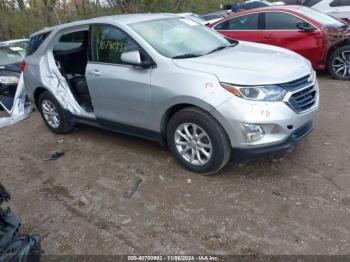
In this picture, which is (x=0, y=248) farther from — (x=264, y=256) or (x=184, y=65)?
(x=184, y=65)

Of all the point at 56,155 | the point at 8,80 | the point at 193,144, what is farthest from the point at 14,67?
the point at 193,144

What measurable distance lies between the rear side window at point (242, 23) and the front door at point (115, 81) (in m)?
4.41

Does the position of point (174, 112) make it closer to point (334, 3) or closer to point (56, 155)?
point (56, 155)

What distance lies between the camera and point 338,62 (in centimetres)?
720

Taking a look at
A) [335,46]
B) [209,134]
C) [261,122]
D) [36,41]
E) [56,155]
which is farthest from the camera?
[335,46]

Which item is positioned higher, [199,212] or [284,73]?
[284,73]

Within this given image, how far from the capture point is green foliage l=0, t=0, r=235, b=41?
1689 cm

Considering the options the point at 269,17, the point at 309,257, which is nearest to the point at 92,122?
the point at 309,257

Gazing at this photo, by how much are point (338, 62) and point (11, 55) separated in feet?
23.8

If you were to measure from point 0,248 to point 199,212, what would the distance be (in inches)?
70.3

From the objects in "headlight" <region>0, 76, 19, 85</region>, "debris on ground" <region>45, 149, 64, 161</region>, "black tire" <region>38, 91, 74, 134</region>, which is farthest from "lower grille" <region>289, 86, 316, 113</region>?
"headlight" <region>0, 76, 19, 85</region>

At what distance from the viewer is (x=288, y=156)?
4316 millimetres

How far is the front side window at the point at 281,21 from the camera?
24.7 ft

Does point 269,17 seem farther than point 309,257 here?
Yes
